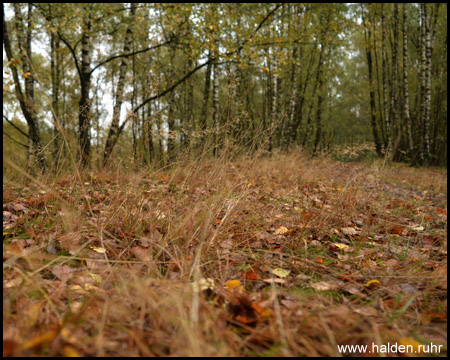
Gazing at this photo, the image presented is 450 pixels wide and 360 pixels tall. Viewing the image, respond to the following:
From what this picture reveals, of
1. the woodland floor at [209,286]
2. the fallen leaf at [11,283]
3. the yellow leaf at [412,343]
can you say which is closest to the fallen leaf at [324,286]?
the woodland floor at [209,286]

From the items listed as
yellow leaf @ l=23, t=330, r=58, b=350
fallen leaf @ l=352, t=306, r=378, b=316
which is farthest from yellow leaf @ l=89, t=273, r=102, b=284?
fallen leaf @ l=352, t=306, r=378, b=316

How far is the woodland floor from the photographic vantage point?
83 centimetres

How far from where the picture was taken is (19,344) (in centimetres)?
72

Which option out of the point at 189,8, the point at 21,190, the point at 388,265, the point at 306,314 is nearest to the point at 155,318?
the point at 306,314

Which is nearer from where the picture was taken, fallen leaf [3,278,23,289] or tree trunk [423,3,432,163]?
fallen leaf [3,278,23,289]

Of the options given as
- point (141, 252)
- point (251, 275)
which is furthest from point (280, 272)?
point (141, 252)

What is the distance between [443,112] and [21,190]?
657 inches

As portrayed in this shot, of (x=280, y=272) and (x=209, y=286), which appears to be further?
(x=280, y=272)

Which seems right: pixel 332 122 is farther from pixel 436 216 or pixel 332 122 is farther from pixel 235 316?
pixel 235 316

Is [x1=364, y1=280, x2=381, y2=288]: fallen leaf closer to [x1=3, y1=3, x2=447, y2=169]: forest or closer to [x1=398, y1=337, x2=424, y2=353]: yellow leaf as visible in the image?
[x1=398, y1=337, x2=424, y2=353]: yellow leaf

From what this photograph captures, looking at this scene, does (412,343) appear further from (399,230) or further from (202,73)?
(202,73)

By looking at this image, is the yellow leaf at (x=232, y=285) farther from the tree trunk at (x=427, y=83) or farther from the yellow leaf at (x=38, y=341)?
the tree trunk at (x=427, y=83)

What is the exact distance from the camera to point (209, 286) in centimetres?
111

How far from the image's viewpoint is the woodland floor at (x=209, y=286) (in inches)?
32.7
